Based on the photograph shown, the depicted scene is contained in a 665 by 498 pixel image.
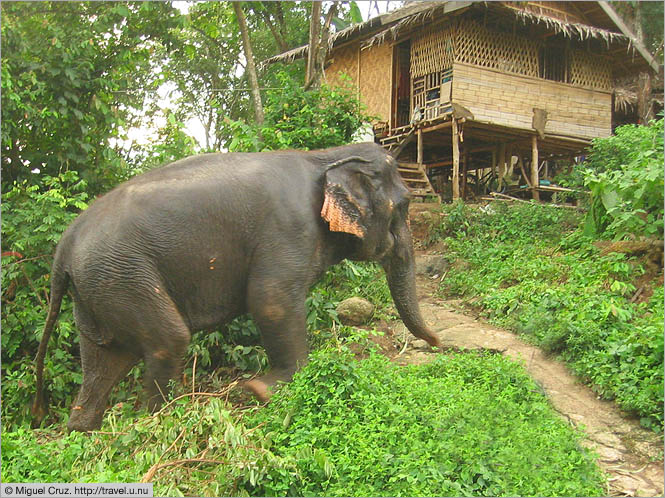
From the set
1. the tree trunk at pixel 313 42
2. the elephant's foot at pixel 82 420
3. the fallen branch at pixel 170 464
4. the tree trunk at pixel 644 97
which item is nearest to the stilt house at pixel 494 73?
the tree trunk at pixel 644 97

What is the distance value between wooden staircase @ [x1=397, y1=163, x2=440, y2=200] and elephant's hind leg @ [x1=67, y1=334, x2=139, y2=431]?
8.92 m

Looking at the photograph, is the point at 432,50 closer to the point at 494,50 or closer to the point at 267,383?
the point at 494,50

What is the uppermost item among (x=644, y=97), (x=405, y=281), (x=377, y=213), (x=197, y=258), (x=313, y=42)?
(x=644, y=97)

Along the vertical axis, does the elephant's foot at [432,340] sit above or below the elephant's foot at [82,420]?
above

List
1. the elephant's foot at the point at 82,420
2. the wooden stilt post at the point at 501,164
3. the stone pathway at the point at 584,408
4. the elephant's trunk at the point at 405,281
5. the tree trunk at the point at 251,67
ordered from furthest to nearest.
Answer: the wooden stilt post at the point at 501,164, the tree trunk at the point at 251,67, the elephant's trunk at the point at 405,281, the elephant's foot at the point at 82,420, the stone pathway at the point at 584,408

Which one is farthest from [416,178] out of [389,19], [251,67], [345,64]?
[251,67]

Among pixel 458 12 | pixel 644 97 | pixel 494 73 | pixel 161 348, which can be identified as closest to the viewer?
pixel 161 348

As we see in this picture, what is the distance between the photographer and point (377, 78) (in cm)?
1459

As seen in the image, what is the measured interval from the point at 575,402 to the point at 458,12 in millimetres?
9684

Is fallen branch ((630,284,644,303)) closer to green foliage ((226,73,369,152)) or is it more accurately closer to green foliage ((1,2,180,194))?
green foliage ((226,73,369,152))

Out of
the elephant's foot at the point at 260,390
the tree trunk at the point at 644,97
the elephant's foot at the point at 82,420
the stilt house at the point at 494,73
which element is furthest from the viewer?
the tree trunk at the point at 644,97

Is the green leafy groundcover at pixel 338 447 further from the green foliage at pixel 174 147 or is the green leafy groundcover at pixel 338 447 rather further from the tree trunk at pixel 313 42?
the tree trunk at pixel 313 42

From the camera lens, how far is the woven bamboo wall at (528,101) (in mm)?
12828

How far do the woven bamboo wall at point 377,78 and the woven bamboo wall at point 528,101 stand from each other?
207cm
